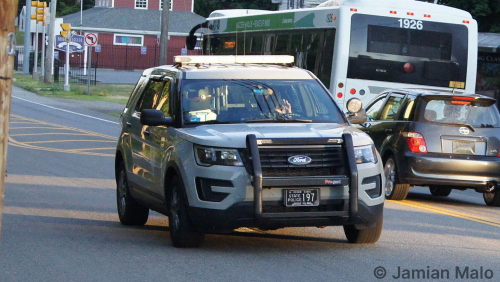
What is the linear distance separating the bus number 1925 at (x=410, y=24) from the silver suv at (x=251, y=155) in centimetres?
1084

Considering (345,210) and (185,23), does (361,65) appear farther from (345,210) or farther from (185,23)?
(185,23)

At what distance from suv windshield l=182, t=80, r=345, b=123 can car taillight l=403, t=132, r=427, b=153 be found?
3.56 metres

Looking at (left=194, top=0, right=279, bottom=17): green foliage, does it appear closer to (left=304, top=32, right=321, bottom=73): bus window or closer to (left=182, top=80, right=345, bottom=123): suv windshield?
(left=304, top=32, right=321, bottom=73): bus window

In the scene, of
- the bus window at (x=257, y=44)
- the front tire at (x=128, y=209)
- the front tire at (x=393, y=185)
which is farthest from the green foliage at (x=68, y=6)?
the front tire at (x=128, y=209)

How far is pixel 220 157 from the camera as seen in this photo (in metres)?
7.86

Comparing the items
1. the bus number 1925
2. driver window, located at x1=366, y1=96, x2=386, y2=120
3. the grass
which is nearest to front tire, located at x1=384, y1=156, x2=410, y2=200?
driver window, located at x1=366, y1=96, x2=386, y2=120

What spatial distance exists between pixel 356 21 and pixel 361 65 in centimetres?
101

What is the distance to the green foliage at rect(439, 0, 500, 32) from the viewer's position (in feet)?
113

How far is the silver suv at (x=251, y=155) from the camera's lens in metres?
7.80

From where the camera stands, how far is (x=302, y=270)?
24.3 feet

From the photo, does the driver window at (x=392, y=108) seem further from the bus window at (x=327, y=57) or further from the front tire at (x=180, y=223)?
the bus window at (x=327, y=57)

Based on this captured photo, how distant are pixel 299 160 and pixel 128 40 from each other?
72415mm

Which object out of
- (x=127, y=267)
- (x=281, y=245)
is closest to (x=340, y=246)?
(x=281, y=245)

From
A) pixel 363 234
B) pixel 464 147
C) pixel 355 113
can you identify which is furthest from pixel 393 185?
pixel 363 234
